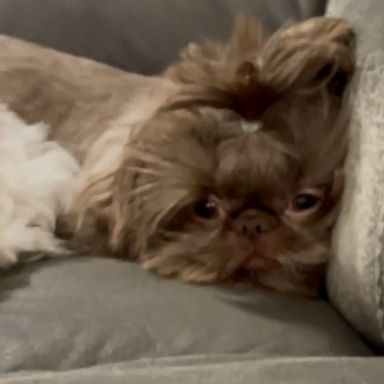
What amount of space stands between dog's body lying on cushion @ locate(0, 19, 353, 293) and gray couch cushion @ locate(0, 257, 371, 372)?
44 mm

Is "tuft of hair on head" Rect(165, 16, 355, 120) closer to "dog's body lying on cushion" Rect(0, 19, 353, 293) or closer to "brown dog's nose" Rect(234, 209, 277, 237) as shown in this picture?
"dog's body lying on cushion" Rect(0, 19, 353, 293)

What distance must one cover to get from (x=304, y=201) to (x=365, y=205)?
140mm

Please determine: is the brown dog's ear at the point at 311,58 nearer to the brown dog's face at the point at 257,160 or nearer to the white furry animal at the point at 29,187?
the brown dog's face at the point at 257,160

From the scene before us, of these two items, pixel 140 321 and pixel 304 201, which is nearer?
pixel 140 321

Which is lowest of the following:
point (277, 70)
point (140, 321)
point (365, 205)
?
point (140, 321)

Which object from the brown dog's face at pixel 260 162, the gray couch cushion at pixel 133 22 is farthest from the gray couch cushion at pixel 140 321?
the gray couch cushion at pixel 133 22

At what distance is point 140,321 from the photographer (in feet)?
3.53

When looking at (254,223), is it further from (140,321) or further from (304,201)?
(140,321)

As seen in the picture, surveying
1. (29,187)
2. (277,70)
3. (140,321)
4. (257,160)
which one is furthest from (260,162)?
(29,187)

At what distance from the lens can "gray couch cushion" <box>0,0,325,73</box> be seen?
165 cm

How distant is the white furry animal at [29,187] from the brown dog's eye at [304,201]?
0.30 metres

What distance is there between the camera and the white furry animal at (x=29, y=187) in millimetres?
1266

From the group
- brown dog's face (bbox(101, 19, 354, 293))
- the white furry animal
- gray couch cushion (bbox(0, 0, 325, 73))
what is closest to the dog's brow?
brown dog's face (bbox(101, 19, 354, 293))

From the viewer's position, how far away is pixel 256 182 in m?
1.17
